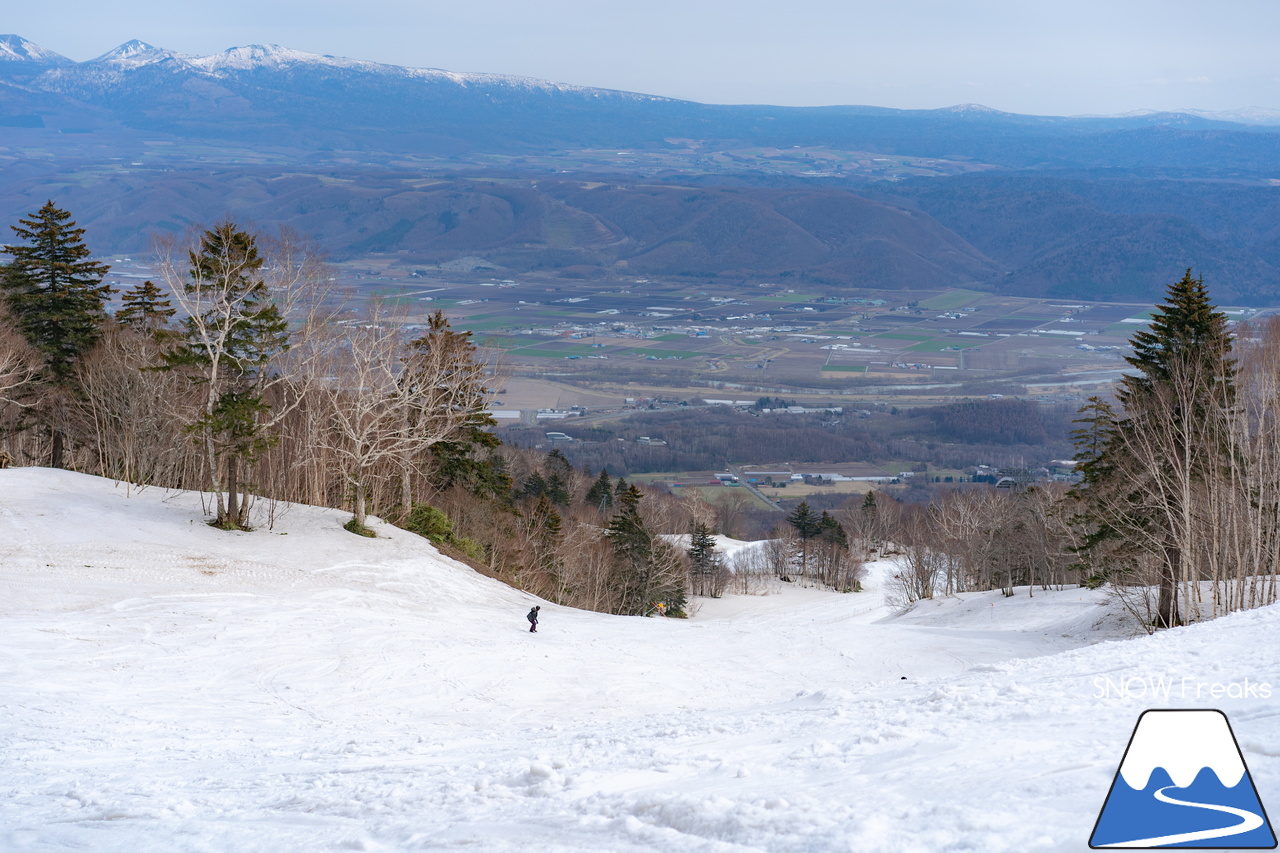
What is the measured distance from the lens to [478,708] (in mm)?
15055

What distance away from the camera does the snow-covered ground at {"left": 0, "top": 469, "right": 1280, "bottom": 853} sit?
7051 millimetres

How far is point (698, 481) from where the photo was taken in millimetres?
96625

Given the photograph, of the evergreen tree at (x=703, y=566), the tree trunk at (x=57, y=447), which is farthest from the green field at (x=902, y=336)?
the tree trunk at (x=57, y=447)

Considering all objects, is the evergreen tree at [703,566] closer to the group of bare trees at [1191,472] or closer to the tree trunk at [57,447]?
the group of bare trees at [1191,472]

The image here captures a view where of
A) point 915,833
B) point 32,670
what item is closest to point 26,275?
point 32,670

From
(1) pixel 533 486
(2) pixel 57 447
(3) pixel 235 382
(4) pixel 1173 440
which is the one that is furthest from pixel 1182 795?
(1) pixel 533 486

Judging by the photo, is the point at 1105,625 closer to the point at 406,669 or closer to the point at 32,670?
A: the point at 406,669

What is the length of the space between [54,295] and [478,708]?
25.2 m

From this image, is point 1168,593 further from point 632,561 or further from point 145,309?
point 145,309

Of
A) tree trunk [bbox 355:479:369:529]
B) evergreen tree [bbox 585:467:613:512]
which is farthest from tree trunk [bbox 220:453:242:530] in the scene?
evergreen tree [bbox 585:467:613:512]

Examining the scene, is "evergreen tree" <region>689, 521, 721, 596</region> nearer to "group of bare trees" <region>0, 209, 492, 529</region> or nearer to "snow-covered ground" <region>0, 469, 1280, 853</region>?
"group of bare trees" <region>0, 209, 492, 529</region>

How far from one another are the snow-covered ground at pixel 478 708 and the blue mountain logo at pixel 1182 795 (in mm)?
449

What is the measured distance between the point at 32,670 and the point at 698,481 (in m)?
83.9

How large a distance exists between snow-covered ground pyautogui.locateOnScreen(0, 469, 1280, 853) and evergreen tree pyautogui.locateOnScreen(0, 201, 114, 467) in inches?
281
